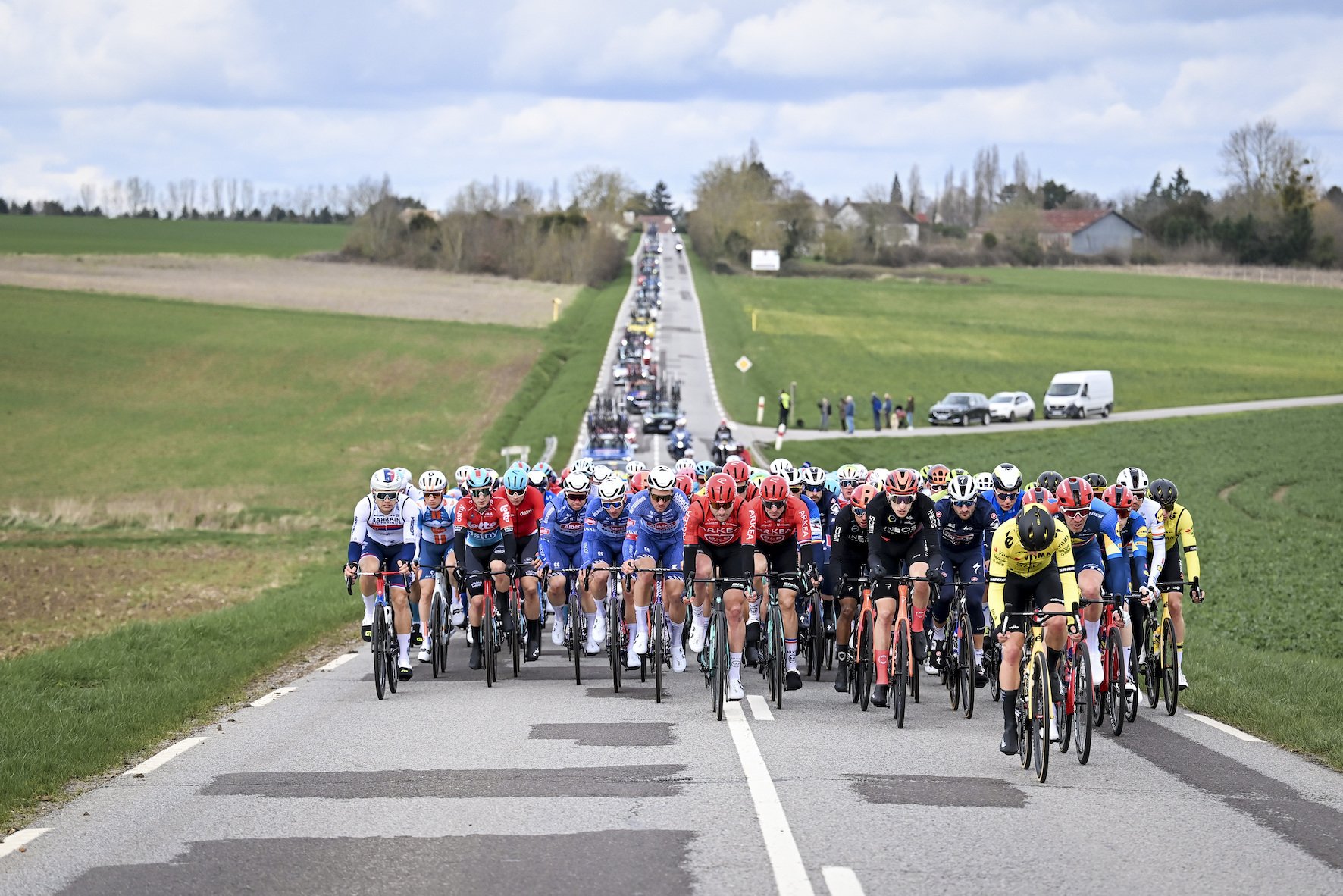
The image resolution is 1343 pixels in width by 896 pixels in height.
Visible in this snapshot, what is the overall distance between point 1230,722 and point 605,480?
6130 millimetres

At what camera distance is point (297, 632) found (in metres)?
19.0

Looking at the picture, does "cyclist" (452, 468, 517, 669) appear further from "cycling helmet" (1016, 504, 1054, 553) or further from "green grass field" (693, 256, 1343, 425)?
"green grass field" (693, 256, 1343, 425)

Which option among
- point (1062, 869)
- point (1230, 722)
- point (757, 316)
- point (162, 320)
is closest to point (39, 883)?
point (1062, 869)

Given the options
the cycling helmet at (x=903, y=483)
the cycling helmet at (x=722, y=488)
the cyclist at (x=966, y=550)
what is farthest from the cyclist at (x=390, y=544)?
the cyclist at (x=966, y=550)

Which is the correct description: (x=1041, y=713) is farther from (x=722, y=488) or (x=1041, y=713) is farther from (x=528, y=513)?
(x=528, y=513)

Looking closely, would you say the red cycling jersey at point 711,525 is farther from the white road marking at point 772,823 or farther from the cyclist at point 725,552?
the white road marking at point 772,823

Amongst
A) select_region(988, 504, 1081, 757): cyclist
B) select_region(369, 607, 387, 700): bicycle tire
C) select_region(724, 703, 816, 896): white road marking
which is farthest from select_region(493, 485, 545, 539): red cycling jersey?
select_region(988, 504, 1081, 757): cyclist

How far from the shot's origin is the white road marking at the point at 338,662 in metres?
16.3

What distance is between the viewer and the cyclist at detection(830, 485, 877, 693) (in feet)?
44.9

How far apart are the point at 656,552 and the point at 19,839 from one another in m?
7.20

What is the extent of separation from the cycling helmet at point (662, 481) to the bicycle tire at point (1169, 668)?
452cm

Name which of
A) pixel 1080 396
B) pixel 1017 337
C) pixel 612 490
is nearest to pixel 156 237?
pixel 1017 337

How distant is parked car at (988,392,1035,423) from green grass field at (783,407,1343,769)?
15.2ft

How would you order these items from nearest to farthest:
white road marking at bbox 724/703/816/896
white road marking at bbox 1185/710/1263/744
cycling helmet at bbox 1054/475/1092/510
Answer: white road marking at bbox 724/703/816/896 → cycling helmet at bbox 1054/475/1092/510 → white road marking at bbox 1185/710/1263/744
